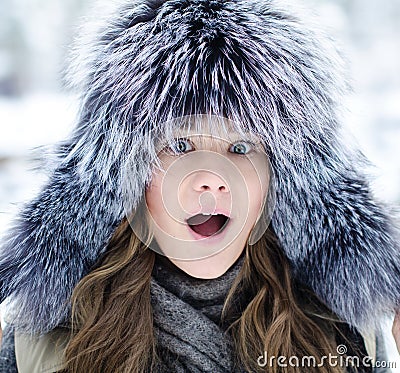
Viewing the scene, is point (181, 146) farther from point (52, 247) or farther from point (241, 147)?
point (52, 247)

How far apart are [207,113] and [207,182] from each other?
0.08 metres

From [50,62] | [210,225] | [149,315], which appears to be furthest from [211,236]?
[50,62]

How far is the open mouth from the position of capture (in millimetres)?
737

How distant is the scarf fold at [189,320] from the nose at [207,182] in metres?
0.13

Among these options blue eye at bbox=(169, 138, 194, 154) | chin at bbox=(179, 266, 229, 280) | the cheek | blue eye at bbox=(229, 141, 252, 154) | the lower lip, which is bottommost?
chin at bbox=(179, 266, 229, 280)

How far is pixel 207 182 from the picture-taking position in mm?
708

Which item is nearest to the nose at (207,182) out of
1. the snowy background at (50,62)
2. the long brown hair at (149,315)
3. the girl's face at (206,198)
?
the girl's face at (206,198)

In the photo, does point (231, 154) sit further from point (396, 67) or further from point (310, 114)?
point (396, 67)

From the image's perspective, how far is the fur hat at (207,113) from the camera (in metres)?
0.68

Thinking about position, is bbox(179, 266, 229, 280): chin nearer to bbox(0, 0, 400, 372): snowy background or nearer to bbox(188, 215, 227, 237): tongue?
bbox(188, 215, 227, 237): tongue

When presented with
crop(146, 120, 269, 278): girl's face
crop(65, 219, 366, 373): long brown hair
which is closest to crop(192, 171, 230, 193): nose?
crop(146, 120, 269, 278): girl's face

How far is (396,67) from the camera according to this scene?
2.01 metres

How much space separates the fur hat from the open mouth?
2.6 inches

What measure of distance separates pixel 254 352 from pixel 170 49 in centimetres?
37
